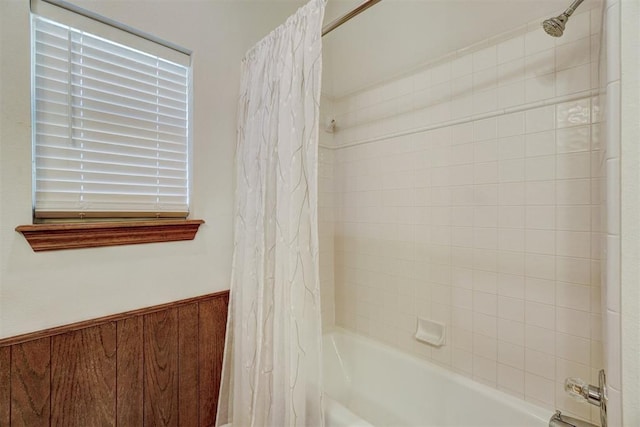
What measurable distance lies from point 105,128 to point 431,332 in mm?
1803

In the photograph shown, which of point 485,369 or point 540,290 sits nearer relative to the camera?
point 540,290

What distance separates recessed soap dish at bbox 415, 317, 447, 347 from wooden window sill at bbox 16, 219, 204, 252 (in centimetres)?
128

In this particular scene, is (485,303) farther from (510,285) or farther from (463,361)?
(463,361)

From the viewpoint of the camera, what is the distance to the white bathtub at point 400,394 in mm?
1203

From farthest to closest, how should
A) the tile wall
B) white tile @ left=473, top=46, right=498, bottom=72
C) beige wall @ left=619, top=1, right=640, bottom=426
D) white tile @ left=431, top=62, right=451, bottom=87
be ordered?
the tile wall < white tile @ left=431, top=62, right=451, bottom=87 < white tile @ left=473, top=46, right=498, bottom=72 < beige wall @ left=619, top=1, right=640, bottom=426

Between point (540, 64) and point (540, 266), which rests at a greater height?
point (540, 64)

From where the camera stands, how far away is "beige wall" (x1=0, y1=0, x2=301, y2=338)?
0.96 meters

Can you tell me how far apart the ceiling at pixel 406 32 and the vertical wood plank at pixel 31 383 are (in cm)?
197

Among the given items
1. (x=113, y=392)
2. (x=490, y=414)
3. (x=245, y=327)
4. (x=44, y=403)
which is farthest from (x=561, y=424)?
(x=44, y=403)

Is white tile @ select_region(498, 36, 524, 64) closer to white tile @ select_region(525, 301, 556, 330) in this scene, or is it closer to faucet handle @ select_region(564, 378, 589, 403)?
white tile @ select_region(525, 301, 556, 330)

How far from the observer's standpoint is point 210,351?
4.66 feet

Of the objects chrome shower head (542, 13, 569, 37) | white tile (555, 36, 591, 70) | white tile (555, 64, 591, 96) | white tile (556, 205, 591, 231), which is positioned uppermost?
chrome shower head (542, 13, 569, 37)

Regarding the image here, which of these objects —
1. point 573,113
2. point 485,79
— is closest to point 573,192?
point 573,113

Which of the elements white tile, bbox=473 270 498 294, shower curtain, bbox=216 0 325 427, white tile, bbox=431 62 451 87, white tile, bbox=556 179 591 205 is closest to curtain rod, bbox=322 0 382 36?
Answer: shower curtain, bbox=216 0 325 427
